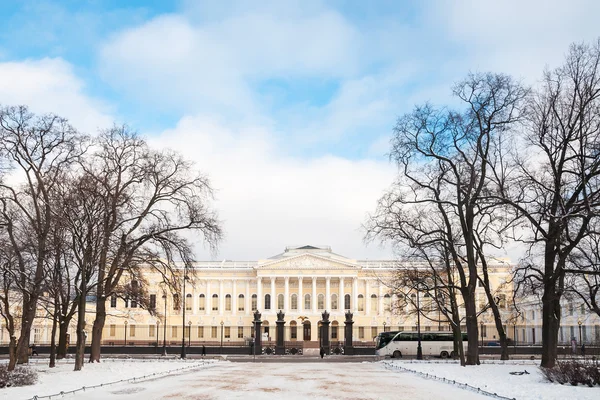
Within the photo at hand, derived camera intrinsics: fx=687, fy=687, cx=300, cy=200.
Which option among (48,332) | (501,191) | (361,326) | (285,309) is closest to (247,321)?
(285,309)

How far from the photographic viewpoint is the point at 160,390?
79.3 ft

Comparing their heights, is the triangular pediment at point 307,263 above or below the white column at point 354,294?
above

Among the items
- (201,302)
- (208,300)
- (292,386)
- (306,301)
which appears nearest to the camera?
(292,386)

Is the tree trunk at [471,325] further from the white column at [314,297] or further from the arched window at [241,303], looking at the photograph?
the arched window at [241,303]

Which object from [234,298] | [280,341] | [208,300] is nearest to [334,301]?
[234,298]

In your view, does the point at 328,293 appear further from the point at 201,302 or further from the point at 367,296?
the point at 201,302

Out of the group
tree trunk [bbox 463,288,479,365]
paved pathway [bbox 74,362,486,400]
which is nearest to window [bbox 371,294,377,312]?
tree trunk [bbox 463,288,479,365]

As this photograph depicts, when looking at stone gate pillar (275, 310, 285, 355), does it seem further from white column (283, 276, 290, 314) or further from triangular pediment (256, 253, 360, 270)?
white column (283, 276, 290, 314)

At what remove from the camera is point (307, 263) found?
108m

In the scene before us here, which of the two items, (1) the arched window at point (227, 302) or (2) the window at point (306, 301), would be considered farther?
(2) the window at point (306, 301)

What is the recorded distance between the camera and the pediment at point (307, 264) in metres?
107

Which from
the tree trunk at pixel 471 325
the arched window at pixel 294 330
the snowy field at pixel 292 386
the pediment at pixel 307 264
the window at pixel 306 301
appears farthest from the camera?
the window at pixel 306 301

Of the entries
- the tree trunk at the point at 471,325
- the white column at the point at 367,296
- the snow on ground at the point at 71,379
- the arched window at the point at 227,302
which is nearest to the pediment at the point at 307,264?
the white column at the point at 367,296

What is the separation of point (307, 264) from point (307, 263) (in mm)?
164
